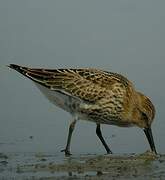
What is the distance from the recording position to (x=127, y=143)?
43.5ft

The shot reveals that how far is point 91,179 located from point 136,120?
3984 mm

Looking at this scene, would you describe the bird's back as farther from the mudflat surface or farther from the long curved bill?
the mudflat surface

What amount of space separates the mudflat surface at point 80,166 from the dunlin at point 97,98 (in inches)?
46.0

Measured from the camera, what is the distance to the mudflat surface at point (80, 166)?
9.41m

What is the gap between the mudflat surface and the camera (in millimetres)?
9414

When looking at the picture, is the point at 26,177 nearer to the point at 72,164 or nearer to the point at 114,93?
the point at 72,164

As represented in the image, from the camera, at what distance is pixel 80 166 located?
10.3 meters

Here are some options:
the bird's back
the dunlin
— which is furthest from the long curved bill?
the bird's back

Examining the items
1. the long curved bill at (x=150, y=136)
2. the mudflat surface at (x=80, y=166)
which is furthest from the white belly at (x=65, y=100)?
the long curved bill at (x=150, y=136)

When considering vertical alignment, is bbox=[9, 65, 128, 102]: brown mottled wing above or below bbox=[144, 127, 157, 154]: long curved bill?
above

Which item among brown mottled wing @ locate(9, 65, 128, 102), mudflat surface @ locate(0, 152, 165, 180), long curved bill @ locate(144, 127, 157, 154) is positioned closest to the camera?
mudflat surface @ locate(0, 152, 165, 180)

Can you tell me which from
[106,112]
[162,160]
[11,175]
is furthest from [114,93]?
[11,175]

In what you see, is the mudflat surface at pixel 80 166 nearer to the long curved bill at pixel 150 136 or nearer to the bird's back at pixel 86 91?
the long curved bill at pixel 150 136

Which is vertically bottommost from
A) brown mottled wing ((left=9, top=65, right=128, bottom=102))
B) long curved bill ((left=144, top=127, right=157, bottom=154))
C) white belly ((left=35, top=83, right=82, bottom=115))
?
long curved bill ((left=144, top=127, right=157, bottom=154))
